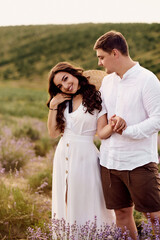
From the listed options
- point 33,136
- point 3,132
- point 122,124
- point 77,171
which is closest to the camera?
point 122,124

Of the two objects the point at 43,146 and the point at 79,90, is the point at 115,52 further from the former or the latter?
the point at 43,146

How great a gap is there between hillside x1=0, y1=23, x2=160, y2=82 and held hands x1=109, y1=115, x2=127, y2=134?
33855 mm

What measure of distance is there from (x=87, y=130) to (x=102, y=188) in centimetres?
62

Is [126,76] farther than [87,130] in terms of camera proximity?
No

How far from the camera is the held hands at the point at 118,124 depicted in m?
2.79

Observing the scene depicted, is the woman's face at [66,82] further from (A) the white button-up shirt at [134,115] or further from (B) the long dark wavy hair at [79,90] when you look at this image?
(A) the white button-up shirt at [134,115]

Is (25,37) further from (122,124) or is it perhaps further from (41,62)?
(122,124)

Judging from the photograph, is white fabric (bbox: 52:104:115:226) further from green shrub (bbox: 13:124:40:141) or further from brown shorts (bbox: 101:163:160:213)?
green shrub (bbox: 13:124:40:141)

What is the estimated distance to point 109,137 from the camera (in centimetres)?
304

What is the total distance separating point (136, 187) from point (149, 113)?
0.68m

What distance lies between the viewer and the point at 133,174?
288 centimetres

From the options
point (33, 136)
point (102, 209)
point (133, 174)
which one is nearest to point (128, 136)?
point (133, 174)

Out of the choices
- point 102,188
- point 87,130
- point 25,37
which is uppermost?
point 25,37

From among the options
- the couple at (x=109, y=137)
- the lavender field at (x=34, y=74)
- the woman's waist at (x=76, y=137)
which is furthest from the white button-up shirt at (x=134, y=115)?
the lavender field at (x=34, y=74)
